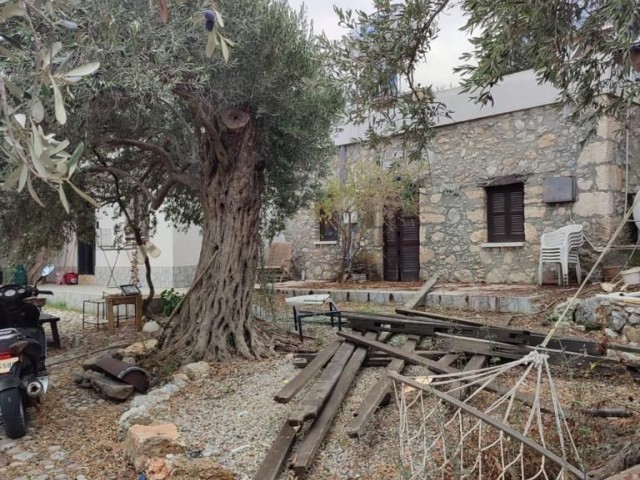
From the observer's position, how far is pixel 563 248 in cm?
807

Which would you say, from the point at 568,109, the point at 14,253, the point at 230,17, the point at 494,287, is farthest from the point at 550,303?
the point at 14,253

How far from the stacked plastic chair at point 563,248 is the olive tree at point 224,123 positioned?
4374mm

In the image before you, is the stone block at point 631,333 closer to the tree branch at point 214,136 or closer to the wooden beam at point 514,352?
the wooden beam at point 514,352

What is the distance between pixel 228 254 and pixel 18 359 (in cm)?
235

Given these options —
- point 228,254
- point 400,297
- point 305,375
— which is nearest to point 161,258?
point 400,297

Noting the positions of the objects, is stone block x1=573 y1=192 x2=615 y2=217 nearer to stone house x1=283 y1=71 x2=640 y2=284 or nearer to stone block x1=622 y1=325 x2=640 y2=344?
stone house x1=283 y1=71 x2=640 y2=284

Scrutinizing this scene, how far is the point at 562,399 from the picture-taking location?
351 centimetres

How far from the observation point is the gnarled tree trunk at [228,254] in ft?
17.8

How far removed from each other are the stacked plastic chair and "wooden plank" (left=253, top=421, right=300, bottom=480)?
640 cm

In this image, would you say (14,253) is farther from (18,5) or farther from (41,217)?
(18,5)

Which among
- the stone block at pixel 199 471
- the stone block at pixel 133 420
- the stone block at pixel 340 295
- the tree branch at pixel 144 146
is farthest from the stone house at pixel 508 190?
the stone block at pixel 199 471

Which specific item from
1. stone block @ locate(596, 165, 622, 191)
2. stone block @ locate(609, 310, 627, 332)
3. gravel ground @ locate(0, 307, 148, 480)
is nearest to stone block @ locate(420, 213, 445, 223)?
stone block @ locate(596, 165, 622, 191)

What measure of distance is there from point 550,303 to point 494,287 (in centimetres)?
183

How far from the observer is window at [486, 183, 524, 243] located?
940cm
